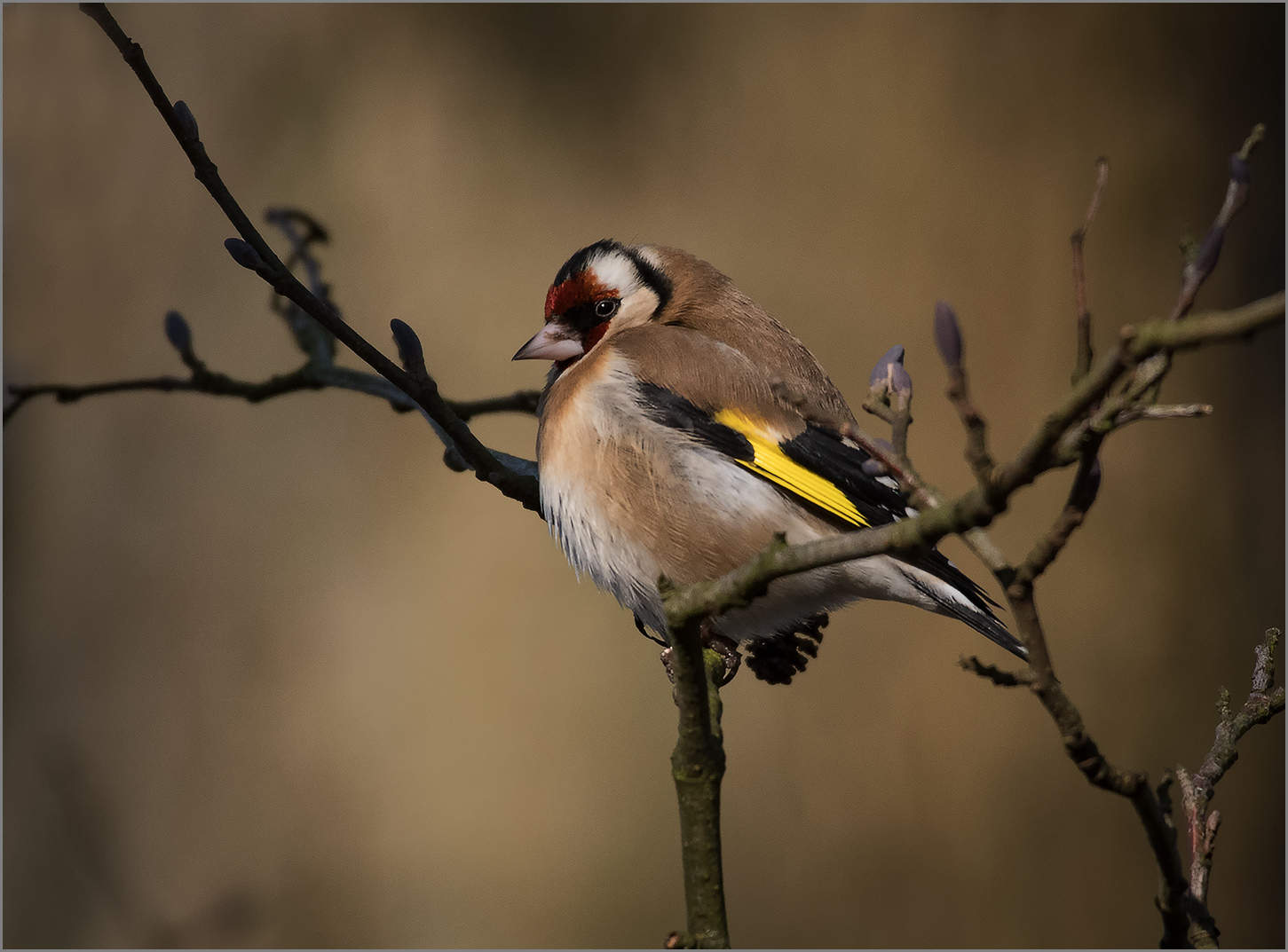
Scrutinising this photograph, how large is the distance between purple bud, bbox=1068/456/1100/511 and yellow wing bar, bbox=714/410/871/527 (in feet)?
3.64

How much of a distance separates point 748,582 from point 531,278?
2.88 m

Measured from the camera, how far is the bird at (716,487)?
2119mm

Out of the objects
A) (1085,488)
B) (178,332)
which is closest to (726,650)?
(1085,488)

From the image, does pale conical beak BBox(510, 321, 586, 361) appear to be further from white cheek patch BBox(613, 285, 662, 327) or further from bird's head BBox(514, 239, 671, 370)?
white cheek patch BBox(613, 285, 662, 327)

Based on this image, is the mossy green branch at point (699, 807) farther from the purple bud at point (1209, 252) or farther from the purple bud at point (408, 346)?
the purple bud at point (1209, 252)

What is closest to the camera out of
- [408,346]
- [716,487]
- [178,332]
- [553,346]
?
[408,346]

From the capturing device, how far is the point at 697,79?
3.87 meters

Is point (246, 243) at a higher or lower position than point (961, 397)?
higher

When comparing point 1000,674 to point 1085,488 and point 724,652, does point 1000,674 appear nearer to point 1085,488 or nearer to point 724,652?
point 1085,488

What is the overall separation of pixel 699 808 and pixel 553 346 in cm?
134

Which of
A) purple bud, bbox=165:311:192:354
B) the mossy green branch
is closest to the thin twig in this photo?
purple bud, bbox=165:311:192:354

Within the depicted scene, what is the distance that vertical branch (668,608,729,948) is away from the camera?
1451 mm

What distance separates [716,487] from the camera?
2150 mm

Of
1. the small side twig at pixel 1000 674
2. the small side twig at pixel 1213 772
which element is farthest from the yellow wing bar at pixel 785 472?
the small side twig at pixel 1000 674
